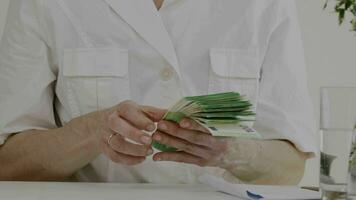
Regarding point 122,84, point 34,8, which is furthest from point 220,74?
point 34,8

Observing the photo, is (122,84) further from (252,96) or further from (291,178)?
(291,178)

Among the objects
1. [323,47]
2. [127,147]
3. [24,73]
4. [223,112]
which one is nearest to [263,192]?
[223,112]

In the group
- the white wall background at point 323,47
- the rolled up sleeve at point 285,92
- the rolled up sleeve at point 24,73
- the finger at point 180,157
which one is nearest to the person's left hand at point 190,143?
the finger at point 180,157

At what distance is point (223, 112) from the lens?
1.20 meters

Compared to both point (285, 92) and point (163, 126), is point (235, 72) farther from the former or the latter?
point (163, 126)

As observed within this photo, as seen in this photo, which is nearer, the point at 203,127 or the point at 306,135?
the point at 203,127

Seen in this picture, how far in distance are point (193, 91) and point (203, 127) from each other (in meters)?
0.35

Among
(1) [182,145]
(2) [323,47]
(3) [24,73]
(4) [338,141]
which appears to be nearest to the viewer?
(4) [338,141]

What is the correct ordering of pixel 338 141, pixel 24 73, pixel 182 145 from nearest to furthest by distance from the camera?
1. pixel 338 141
2. pixel 182 145
3. pixel 24 73

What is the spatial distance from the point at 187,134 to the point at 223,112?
6.9 inches

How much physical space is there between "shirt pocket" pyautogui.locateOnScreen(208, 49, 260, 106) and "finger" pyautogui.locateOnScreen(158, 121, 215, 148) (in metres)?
0.29

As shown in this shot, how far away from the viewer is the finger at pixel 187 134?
134 cm

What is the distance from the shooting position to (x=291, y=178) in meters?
1.67

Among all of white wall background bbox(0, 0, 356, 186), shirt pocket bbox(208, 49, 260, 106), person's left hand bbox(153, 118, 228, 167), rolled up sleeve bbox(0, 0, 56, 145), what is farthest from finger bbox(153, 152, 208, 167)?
white wall background bbox(0, 0, 356, 186)
